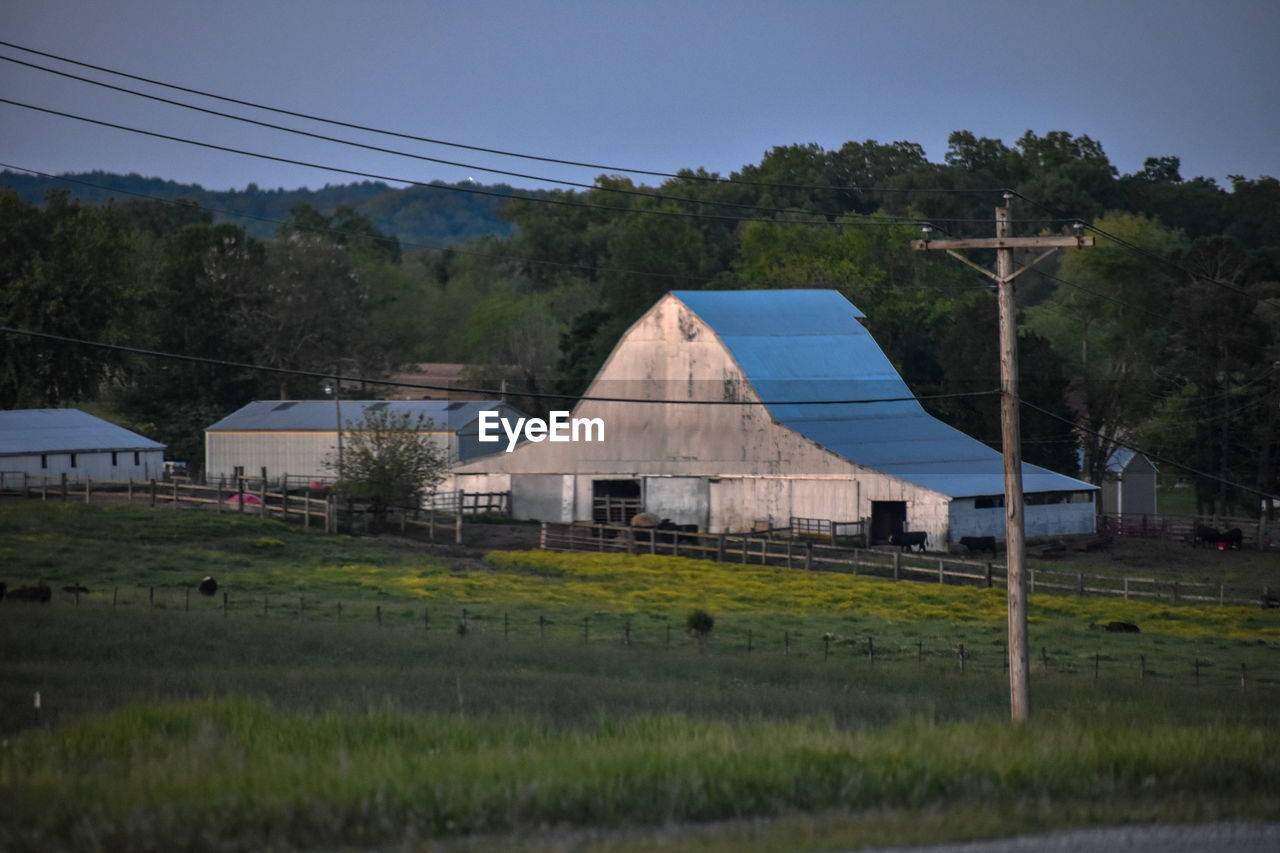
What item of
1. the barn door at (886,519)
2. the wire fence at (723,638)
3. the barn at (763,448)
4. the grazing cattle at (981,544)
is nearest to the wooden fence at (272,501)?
the barn at (763,448)

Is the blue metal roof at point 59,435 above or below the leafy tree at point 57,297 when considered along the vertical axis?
below

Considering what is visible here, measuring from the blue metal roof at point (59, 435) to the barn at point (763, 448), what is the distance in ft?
72.9

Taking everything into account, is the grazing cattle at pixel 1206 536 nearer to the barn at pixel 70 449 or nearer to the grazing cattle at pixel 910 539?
the grazing cattle at pixel 910 539

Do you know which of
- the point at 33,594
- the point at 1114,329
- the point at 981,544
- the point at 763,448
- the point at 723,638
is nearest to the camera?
the point at 723,638

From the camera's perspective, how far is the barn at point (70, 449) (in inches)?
2692

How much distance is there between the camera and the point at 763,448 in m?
56.4

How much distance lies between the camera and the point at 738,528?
2245 inches

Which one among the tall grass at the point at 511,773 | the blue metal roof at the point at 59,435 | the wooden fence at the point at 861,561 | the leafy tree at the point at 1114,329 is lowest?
the wooden fence at the point at 861,561

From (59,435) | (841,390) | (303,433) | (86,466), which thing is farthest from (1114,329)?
(59,435)

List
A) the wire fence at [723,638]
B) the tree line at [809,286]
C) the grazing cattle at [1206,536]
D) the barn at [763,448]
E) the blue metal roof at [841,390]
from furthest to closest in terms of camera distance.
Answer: the tree line at [809,286], the blue metal roof at [841,390], the grazing cattle at [1206,536], the barn at [763,448], the wire fence at [723,638]

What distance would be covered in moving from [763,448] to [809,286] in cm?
3627

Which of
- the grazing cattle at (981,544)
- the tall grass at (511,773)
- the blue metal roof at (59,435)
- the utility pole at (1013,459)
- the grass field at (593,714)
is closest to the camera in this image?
the tall grass at (511,773)

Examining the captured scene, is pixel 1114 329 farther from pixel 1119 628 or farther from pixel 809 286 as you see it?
pixel 1119 628

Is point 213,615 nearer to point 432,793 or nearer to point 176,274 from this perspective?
point 432,793
